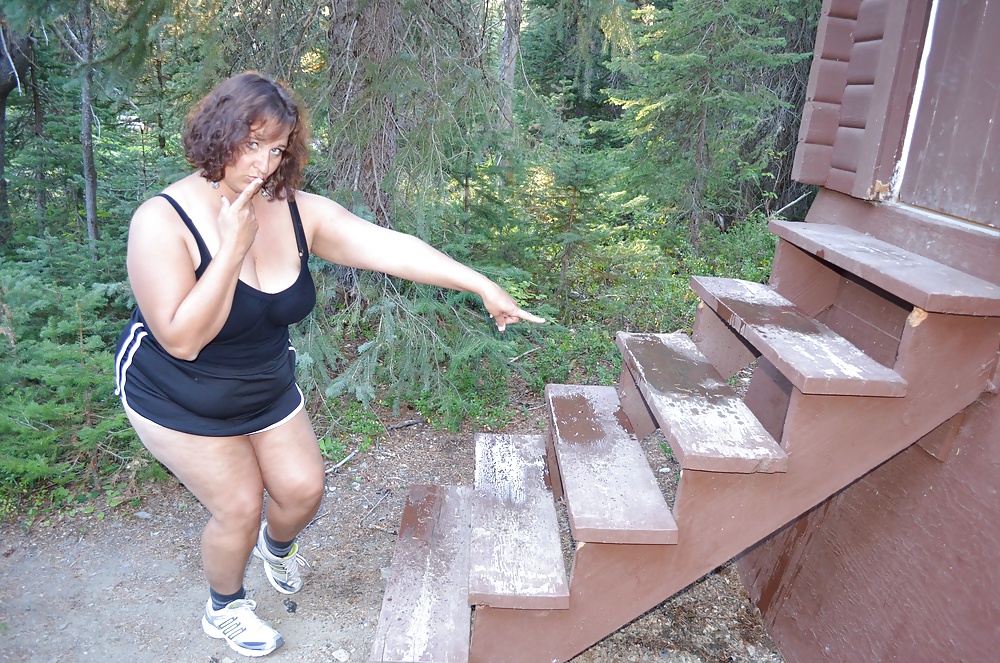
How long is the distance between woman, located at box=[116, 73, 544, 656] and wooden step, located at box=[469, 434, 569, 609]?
0.64 metres

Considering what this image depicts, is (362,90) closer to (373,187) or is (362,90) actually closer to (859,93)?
A: (373,187)

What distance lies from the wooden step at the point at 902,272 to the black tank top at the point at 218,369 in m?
1.74

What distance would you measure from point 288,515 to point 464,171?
3024 mm

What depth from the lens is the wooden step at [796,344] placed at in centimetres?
179

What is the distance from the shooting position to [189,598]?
2699mm

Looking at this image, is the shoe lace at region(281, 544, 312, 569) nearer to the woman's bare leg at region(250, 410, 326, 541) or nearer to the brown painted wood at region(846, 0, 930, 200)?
the woman's bare leg at region(250, 410, 326, 541)

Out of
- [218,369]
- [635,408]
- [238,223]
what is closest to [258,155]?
[238,223]

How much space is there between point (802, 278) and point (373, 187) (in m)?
2.86

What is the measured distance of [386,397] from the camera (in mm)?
4418

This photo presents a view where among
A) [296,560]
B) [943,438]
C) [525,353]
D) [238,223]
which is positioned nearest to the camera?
[238,223]

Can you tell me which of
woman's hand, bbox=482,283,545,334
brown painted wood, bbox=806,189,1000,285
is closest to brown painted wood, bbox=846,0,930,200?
brown painted wood, bbox=806,189,1000,285

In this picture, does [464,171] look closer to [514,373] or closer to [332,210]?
[514,373]

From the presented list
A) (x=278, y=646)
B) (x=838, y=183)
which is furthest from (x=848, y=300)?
(x=278, y=646)

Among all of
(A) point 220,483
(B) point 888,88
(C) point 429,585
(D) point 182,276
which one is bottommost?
(C) point 429,585
